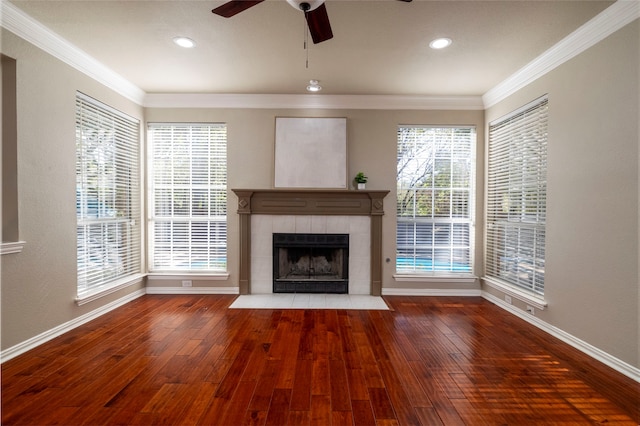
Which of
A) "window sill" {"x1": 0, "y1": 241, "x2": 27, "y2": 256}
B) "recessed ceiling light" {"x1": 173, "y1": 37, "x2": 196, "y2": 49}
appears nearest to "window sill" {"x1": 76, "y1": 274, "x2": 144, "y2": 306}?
"window sill" {"x1": 0, "y1": 241, "x2": 27, "y2": 256}

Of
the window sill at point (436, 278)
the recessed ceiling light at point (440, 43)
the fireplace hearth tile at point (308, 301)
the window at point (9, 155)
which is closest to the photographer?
the window at point (9, 155)

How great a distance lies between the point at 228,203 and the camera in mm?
4102

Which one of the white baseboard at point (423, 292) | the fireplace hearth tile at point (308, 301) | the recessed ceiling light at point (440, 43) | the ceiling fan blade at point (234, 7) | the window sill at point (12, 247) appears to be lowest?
the fireplace hearth tile at point (308, 301)

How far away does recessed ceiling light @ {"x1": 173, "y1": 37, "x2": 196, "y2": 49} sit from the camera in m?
2.68

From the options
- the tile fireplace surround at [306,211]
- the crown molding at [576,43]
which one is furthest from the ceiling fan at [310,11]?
the tile fireplace surround at [306,211]

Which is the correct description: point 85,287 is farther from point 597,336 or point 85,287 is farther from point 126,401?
point 597,336

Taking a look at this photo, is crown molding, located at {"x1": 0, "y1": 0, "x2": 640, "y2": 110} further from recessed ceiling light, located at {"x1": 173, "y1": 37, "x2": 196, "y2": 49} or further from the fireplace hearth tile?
the fireplace hearth tile

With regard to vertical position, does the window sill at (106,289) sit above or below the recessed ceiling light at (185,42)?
below

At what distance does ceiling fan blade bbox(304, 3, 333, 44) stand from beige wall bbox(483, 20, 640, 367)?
235 centimetres

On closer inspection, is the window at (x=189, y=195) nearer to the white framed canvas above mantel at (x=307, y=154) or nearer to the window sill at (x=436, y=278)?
the white framed canvas above mantel at (x=307, y=154)

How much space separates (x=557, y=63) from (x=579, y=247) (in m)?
1.83

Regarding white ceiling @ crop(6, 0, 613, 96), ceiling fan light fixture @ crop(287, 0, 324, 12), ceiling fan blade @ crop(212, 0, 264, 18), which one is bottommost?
ceiling fan light fixture @ crop(287, 0, 324, 12)

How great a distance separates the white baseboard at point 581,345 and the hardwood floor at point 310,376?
0.07 meters

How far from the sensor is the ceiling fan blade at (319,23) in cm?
178
